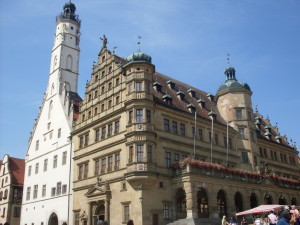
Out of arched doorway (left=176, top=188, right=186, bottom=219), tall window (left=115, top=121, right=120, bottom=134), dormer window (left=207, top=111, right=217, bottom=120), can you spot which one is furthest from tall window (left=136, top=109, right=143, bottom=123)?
dormer window (left=207, top=111, right=217, bottom=120)

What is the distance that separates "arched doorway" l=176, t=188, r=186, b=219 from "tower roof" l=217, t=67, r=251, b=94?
56.2 ft

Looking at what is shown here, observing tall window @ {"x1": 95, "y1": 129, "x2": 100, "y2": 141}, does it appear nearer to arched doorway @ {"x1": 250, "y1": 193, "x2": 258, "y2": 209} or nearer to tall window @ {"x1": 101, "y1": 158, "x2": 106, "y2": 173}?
tall window @ {"x1": 101, "y1": 158, "x2": 106, "y2": 173}

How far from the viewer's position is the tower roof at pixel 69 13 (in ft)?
189

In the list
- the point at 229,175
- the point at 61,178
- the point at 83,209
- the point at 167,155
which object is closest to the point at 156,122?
the point at 167,155

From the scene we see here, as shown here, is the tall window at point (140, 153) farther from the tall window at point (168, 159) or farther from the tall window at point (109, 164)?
the tall window at point (109, 164)

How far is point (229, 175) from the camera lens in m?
34.6

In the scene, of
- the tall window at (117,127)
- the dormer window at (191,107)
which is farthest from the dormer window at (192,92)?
the tall window at (117,127)

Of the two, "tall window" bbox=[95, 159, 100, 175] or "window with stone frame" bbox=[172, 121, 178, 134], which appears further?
"tall window" bbox=[95, 159, 100, 175]

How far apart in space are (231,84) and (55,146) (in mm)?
24248

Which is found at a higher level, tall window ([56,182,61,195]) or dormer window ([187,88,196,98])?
dormer window ([187,88,196,98])

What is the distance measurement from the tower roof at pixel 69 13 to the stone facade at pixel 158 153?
819 inches

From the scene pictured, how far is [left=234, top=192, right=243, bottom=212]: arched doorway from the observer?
35.6 meters

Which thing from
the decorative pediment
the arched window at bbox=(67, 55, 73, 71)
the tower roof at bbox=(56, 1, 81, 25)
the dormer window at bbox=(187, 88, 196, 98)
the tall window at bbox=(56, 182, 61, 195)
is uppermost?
the tower roof at bbox=(56, 1, 81, 25)

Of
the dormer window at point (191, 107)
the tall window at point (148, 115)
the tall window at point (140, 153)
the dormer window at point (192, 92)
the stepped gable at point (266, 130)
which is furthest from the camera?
the stepped gable at point (266, 130)
